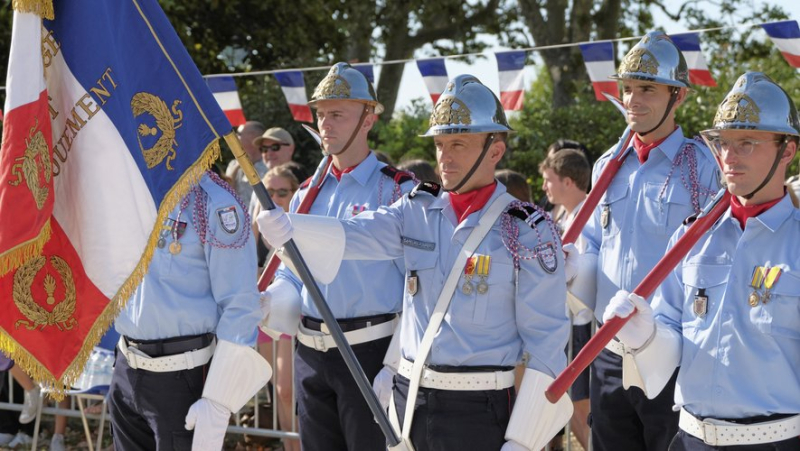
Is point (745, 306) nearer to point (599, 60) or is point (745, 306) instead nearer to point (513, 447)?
point (513, 447)

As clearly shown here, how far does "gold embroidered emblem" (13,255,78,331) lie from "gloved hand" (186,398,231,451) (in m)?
0.64

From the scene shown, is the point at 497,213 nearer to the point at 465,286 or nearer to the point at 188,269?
the point at 465,286

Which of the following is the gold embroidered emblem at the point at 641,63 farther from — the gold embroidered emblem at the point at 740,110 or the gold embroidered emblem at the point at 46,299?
the gold embroidered emblem at the point at 46,299

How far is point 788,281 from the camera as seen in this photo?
3721 mm

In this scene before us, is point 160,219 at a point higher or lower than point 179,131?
lower

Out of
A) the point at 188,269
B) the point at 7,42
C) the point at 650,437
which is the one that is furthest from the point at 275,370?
the point at 7,42

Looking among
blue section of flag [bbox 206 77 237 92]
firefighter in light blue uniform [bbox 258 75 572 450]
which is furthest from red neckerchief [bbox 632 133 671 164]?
blue section of flag [bbox 206 77 237 92]

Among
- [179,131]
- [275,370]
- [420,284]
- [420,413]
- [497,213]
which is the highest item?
[179,131]

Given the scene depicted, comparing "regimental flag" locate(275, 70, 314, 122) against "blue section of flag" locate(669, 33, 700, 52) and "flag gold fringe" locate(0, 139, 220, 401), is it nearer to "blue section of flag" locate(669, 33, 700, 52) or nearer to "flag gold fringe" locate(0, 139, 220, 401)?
"blue section of flag" locate(669, 33, 700, 52)

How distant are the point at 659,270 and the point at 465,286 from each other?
706 mm

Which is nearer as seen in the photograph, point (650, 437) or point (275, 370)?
point (650, 437)

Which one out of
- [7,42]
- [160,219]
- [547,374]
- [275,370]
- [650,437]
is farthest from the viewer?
[7,42]

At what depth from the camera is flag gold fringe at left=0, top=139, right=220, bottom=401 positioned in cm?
434

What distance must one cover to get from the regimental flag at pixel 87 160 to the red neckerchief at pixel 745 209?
1.82 metres
